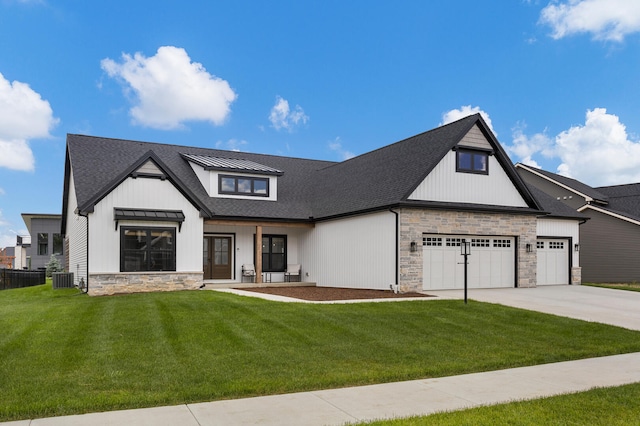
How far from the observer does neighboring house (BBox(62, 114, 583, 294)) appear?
1791cm

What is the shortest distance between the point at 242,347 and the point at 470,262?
13.2 meters

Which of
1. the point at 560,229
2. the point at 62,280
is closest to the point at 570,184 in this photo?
A: the point at 560,229

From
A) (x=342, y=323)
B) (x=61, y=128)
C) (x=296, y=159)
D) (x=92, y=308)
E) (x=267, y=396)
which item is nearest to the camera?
(x=267, y=396)

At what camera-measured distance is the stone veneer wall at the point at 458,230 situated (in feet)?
58.4

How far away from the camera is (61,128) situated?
24.2m

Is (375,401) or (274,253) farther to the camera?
(274,253)

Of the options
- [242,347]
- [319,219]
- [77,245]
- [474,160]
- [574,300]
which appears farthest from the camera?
[319,219]

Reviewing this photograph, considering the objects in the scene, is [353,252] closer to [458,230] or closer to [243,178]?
[458,230]

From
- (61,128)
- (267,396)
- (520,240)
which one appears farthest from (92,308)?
(520,240)

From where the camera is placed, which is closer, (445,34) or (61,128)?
(445,34)

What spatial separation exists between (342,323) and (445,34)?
50.3 feet

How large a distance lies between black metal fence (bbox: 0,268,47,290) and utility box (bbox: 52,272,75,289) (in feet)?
25.2

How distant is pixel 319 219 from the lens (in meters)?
22.1

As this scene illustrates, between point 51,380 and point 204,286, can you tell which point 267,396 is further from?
point 204,286
